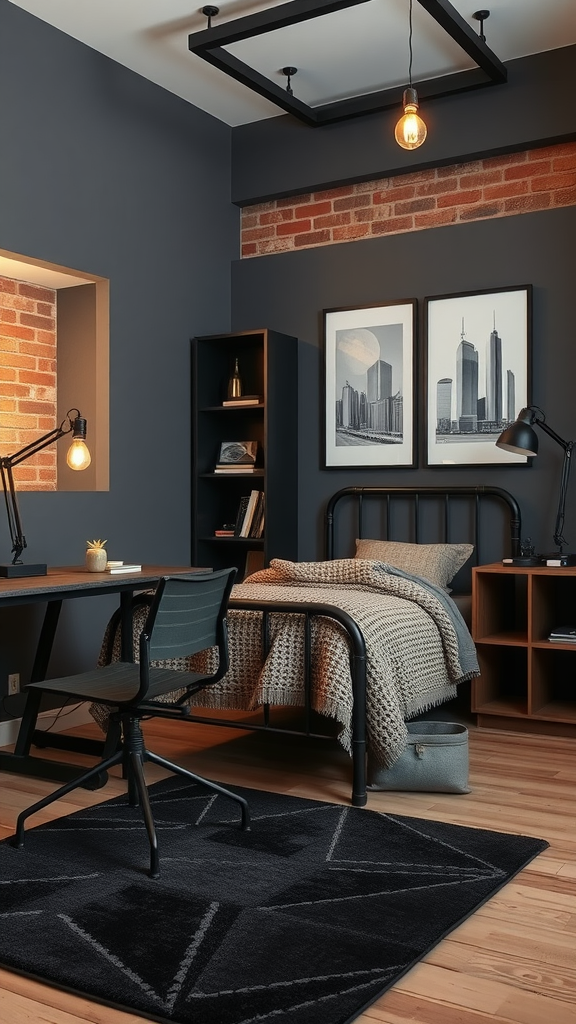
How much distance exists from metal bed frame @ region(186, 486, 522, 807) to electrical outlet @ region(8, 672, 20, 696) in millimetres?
868

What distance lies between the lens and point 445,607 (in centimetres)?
390

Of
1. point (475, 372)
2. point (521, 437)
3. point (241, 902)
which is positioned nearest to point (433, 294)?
point (475, 372)

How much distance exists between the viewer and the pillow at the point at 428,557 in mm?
4414

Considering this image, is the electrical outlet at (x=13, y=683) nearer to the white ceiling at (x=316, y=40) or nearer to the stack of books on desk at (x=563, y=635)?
the stack of books on desk at (x=563, y=635)

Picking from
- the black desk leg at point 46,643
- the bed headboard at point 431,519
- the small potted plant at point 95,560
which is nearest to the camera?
the small potted plant at point 95,560

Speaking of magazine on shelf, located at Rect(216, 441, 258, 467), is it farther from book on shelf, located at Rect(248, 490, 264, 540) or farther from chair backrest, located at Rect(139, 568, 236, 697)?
chair backrest, located at Rect(139, 568, 236, 697)

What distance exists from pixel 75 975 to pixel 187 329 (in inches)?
144

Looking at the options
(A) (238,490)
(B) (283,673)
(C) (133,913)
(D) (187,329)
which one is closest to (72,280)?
(D) (187,329)

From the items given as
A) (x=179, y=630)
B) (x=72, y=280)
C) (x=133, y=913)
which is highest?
(x=72, y=280)

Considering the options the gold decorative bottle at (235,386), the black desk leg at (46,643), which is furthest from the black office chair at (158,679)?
the gold decorative bottle at (235,386)

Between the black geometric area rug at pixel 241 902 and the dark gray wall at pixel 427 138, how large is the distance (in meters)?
3.19

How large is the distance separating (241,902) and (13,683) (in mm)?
2025

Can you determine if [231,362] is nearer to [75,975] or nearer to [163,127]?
[163,127]

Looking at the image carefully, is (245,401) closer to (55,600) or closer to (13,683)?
(13,683)
